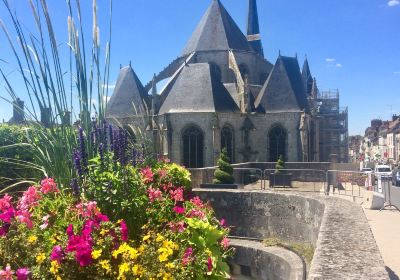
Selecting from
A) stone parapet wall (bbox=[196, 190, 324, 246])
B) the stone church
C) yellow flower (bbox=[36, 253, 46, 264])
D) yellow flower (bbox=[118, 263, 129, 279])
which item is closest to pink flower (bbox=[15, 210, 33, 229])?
yellow flower (bbox=[36, 253, 46, 264])

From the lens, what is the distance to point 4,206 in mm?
3100

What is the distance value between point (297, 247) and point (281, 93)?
20.2 metres

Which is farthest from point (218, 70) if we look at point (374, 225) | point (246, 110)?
point (374, 225)

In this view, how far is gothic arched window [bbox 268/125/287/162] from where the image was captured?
25.3 m

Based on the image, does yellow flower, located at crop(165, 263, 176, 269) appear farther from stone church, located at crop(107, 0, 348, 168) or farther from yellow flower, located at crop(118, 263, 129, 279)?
stone church, located at crop(107, 0, 348, 168)

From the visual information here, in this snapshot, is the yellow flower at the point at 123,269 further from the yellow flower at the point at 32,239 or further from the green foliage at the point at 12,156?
the green foliage at the point at 12,156

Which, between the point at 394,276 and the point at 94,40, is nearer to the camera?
the point at 394,276

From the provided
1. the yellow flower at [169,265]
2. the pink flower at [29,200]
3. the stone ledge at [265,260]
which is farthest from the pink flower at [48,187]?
the stone ledge at [265,260]

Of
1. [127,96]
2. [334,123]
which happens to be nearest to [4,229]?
[127,96]

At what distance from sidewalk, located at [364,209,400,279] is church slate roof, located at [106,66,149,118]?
1961cm

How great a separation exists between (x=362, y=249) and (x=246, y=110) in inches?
881

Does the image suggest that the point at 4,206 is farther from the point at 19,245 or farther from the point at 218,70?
the point at 218,70

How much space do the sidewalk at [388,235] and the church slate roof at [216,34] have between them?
881 inches

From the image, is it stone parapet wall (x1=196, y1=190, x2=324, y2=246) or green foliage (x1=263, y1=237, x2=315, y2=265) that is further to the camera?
stone parapet wall (x1=196, y1=190, x2=324, y2=246)
